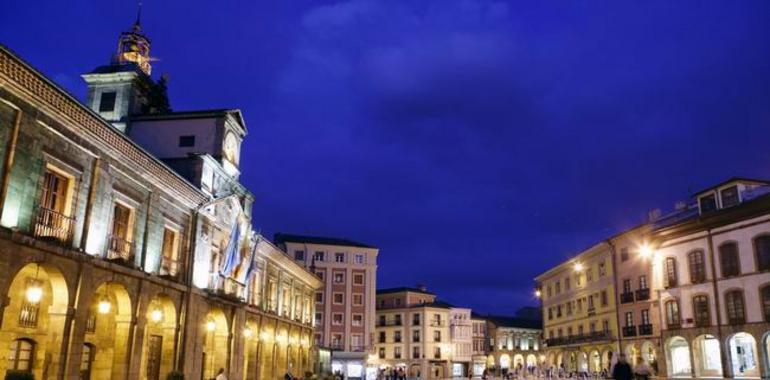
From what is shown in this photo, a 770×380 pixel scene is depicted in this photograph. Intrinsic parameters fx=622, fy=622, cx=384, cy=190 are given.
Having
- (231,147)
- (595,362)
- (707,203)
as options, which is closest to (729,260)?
(707,203)

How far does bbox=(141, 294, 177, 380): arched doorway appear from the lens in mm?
25000

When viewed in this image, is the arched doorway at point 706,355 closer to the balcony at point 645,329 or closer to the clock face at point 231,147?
the balcony at point 645,329

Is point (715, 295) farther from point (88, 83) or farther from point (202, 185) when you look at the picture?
point (88, 83)

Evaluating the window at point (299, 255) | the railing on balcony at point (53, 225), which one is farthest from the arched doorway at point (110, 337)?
the window at point (299, 255)

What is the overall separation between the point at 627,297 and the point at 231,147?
35.4 metres

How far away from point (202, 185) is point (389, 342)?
7546cm

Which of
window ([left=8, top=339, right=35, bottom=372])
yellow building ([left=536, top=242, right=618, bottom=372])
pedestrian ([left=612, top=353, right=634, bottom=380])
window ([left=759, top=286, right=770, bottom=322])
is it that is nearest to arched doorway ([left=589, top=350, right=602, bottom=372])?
yellow building ([left=536, top=242, right=618, bottom=372])

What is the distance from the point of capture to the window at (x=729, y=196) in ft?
136

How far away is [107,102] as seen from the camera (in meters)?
35.8

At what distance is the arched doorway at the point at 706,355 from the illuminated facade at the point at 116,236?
29.7 m

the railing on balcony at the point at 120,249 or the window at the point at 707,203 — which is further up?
the window at the point at 707,203

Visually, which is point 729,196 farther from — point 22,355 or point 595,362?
point 22,355

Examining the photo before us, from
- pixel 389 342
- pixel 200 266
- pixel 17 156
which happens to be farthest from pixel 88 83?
pixel 389 342

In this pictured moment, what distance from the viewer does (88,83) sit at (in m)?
36.5
